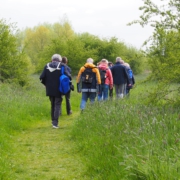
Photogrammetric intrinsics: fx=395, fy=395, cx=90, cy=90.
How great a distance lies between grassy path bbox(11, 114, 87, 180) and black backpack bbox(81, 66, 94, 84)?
6.98 feet

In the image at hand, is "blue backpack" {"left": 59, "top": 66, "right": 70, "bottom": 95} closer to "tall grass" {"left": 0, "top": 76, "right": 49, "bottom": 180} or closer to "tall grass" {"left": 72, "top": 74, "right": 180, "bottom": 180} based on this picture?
"tall grass" {"left": 72, "top": 74, "right": 180, "bottom": 180}

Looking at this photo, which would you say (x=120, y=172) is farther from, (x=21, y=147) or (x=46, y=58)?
(x=46, y=58)

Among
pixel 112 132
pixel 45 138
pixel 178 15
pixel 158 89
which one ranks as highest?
pixel 178 15

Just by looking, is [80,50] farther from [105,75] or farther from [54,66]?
[54,66]

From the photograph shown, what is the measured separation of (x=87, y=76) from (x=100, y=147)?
5.71m

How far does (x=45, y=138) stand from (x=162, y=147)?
5.09 meters

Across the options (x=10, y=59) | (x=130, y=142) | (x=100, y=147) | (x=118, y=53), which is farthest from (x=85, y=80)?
(x=118, y=53)

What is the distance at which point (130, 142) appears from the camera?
5.95 m

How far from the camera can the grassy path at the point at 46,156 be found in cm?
651

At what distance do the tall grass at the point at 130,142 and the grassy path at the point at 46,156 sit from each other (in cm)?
27

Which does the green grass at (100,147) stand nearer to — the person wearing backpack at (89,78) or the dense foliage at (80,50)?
the person wearing backpack at (89,78)

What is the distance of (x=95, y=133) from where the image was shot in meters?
7.95

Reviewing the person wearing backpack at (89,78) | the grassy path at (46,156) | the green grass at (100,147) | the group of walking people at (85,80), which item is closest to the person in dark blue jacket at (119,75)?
the group of walking people at (85,80)

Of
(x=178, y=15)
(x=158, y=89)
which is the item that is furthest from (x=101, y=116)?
(x=178, y=15)
